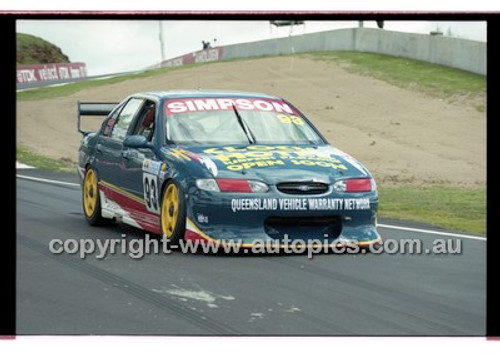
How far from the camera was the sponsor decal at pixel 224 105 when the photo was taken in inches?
297

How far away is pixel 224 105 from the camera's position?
751 cm

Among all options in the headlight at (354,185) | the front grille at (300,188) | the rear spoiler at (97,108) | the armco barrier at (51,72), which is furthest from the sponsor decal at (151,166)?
the headlight at (354,185)

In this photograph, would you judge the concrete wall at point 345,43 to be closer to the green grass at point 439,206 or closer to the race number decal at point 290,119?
the race number decal at point 290,119

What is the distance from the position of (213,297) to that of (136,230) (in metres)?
1.56

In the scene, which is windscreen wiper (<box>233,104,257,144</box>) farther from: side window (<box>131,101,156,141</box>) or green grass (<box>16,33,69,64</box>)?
green grass (<box>16,33,69,64</box>)

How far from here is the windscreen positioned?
7562 millimetres

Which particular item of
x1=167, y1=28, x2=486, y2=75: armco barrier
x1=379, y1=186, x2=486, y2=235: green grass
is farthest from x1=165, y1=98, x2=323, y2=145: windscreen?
x1=379, y1=186, x2=486, y2=235: green grass

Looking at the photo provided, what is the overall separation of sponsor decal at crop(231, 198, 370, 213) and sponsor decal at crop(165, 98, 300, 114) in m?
0.61

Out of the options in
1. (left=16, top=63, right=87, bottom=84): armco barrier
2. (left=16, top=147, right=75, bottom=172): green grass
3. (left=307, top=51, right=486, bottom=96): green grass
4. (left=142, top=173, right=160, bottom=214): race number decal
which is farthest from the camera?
(left=16, top=147, right=75, bottom=172): green grass

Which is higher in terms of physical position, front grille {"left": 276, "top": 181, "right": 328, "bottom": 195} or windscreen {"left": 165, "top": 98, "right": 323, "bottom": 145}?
windscreen {"left": 165, "top": 98, "right": 323, "bottom": 145}

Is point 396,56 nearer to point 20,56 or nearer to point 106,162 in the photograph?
point 106,162

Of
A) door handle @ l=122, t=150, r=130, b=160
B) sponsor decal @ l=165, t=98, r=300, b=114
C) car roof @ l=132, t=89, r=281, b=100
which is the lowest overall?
door handle @ l=122, t=150, r=130, b=160

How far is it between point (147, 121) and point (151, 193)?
2.24ft
